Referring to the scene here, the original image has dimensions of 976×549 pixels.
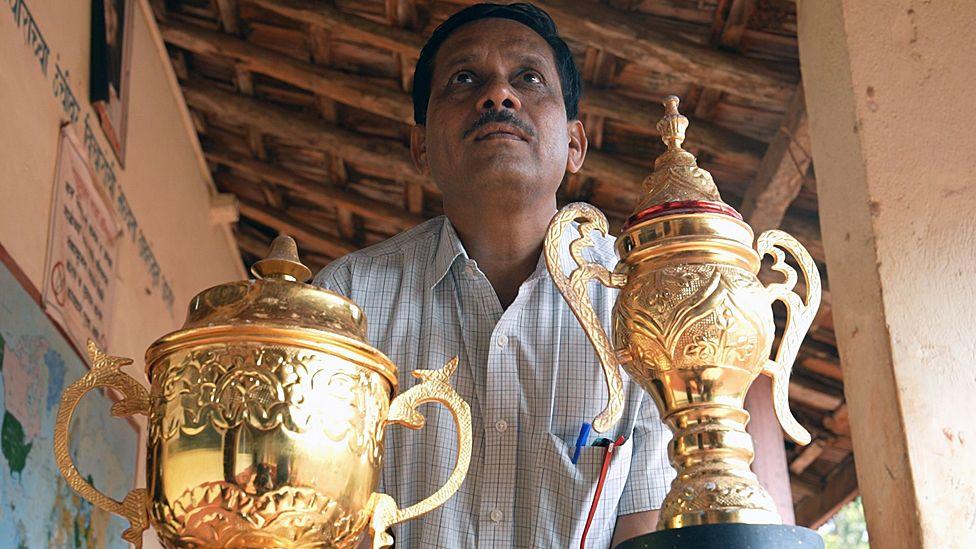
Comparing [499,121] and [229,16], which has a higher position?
[229,16]

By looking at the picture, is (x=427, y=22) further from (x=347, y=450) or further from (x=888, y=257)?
(x=347, y=450)

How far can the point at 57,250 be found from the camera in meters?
2.49

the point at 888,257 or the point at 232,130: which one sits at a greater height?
the point at 232,130

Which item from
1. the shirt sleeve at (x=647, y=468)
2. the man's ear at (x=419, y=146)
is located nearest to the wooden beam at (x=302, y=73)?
the man's ear at (x=419, y=146)

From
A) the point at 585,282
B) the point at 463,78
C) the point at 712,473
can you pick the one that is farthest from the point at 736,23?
the point at 712,473

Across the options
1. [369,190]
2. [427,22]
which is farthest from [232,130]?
[427,22]

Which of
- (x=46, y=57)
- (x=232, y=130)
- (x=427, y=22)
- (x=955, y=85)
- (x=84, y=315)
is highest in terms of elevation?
(x=232, y=130)

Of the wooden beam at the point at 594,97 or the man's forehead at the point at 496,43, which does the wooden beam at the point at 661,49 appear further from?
the man's forehead at the point at 496,43

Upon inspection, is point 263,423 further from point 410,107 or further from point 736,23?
point 410,107

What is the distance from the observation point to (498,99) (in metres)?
1.46

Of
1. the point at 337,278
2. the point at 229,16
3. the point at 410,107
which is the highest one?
the point at 229,16

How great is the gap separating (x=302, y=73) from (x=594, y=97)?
1.07 m

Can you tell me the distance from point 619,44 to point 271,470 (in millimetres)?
2283

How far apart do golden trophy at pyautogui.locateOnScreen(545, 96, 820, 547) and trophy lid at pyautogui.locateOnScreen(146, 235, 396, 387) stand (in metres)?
0.19
